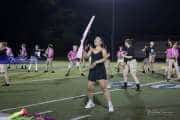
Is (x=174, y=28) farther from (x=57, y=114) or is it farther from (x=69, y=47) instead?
(x=57, y=114)

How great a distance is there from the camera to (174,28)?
2324 inches

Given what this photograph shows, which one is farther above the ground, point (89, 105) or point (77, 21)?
point (77, 21)

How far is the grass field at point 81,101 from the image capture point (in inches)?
545

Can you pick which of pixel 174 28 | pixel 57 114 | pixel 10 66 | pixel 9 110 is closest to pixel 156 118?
pixel 57 114

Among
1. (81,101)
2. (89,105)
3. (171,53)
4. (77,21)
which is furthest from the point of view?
(77,21)

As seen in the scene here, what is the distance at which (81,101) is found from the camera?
661 inches

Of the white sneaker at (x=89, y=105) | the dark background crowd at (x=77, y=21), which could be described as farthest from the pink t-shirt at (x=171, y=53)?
the dark background crowd at (x=77, y=21)

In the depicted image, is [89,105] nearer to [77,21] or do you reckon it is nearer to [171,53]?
[171,53]

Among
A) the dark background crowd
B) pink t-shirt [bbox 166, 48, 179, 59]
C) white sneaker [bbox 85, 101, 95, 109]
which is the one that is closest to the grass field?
white sneaker [bbox 85, 101, 95, 109]

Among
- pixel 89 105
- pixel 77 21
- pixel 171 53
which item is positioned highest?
pixel 77 21

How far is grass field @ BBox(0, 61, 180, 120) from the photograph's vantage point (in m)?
13.8

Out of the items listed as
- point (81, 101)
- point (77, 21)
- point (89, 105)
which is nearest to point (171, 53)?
point (81, 101)

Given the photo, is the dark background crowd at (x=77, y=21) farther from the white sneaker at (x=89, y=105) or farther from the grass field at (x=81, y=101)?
the white sneaker at (x=89, y=105)

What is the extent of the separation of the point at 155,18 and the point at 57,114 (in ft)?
159
